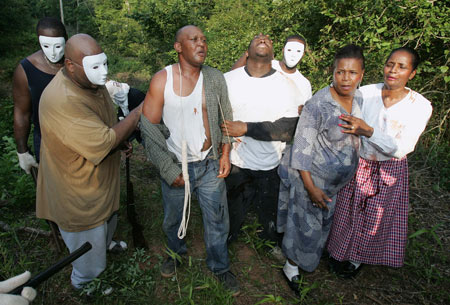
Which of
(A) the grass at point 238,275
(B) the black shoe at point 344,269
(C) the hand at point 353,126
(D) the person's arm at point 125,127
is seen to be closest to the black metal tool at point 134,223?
(A) the grass at point 238,275

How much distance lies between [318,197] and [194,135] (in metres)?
0.95

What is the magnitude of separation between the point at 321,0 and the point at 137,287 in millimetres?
4723

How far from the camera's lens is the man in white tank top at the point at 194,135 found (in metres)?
1.98

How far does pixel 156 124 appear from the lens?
1.99 metres

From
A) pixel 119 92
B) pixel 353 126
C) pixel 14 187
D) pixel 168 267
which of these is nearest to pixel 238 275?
pixel 168 267

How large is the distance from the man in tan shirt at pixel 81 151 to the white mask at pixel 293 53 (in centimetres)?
166

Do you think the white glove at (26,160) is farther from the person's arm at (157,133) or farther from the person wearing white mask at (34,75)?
the person's arm at (157,133)

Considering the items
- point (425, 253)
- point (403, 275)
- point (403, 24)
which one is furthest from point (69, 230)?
point (403, 24)

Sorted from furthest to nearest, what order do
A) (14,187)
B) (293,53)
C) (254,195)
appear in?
(14,187) → (293,53) → (254,195)

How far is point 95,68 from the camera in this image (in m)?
1.81

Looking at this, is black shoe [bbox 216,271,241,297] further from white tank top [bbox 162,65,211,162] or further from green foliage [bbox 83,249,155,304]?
white tank top [bbox 162,65,211,162]

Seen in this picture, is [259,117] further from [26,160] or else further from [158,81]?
[26,160]

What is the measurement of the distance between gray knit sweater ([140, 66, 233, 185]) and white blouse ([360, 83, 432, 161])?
1057 mm

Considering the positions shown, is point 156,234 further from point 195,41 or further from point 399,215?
point 399,215
